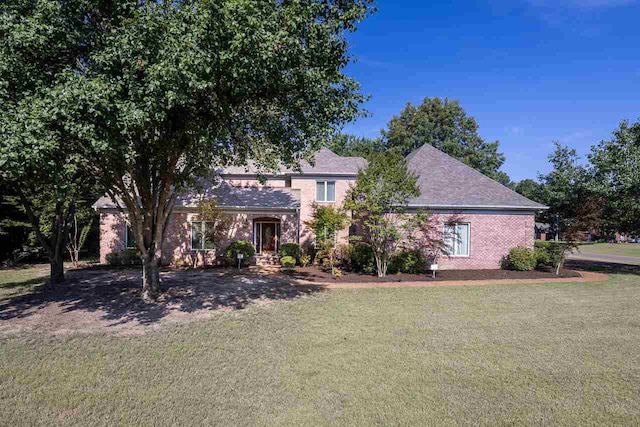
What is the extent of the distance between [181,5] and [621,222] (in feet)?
65.3

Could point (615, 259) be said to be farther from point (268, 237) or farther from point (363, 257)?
point (268, 237)

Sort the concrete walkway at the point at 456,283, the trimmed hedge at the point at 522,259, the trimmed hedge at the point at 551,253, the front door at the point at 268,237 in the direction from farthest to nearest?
the front door at the point at 268,237 → the trimmed hedge at the point at 522,259 → the trimmed hedge at the point at 551,253 → the concrete walkway at the point at 456,283

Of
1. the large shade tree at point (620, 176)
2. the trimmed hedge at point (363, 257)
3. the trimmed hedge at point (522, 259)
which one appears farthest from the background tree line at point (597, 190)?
the trimmed hedge at point (363, 257)

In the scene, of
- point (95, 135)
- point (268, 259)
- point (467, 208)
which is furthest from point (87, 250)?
point (467, 208)

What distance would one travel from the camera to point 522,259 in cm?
1666

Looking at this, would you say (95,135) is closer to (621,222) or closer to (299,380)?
(299,380)

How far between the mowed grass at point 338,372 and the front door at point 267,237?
421 inches

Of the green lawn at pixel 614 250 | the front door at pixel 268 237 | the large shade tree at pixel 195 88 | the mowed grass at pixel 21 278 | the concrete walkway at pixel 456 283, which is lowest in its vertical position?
the green lawn at pixel 614 250

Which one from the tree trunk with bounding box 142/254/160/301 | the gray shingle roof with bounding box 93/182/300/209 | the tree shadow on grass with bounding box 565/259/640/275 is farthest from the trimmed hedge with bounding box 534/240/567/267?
the tree trunk with bounding box 142/254/160/301

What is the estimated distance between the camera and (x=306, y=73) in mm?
7727

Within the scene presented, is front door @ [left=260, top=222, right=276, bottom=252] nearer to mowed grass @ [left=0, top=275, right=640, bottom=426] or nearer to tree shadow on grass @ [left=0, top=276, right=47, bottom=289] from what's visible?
tree shadow on grass @ [left=0, top=276, right=47, bottom=289]

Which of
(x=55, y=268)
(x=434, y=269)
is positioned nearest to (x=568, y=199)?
(x=434, y=269)

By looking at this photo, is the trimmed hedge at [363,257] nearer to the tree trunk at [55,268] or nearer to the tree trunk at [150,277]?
the tree trunk at [150,277]

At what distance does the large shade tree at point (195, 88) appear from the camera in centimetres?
632
